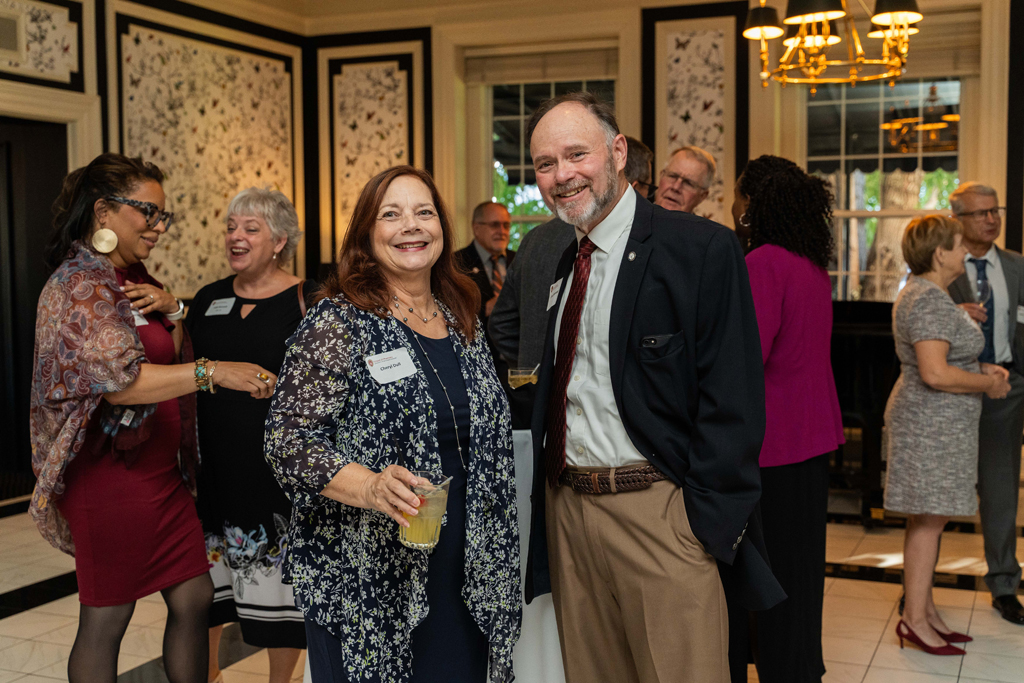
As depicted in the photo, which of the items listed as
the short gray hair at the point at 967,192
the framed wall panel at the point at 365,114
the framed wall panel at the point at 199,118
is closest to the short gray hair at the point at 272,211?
the short gray hair at the point at 967,192

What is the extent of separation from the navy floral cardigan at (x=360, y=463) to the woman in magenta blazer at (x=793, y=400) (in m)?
1.11

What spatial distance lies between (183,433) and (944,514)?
276 cm

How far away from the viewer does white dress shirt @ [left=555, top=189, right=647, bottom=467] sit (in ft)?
6.11

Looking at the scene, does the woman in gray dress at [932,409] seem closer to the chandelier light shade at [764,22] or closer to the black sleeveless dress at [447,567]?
the chandelier light shade at [764,22]

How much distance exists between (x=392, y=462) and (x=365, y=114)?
6.94m

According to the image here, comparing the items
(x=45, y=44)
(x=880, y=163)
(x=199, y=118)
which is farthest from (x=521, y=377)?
(x=880, y=163)

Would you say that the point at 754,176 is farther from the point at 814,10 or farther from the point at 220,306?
the point at 814,10

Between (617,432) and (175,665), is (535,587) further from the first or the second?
(175,665)

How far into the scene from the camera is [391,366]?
1.82 metres

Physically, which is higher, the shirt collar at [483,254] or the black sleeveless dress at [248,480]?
the shirt collar at [483,254]

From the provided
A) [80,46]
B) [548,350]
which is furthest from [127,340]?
[80,46]

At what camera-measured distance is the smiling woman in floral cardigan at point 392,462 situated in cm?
179

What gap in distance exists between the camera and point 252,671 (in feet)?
11.1

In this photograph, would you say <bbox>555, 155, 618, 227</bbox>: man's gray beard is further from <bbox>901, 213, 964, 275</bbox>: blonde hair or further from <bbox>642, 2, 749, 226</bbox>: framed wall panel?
<bbox>642, 2, 749, 226</bbox>: framed wall panel
